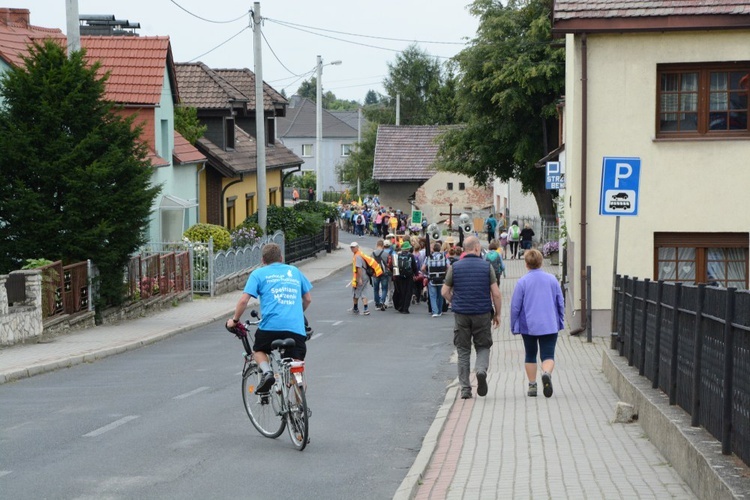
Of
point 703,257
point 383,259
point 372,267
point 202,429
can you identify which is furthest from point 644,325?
point 383,259

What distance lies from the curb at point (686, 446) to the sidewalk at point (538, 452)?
0.12 meters

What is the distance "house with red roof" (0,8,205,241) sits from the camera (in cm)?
3219

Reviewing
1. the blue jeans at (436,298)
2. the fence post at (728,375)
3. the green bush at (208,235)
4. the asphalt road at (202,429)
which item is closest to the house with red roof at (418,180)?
the green bush at (208,235)

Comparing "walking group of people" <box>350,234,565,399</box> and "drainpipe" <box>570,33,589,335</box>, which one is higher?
"drainpipe" <box>570,33,589,335</box>

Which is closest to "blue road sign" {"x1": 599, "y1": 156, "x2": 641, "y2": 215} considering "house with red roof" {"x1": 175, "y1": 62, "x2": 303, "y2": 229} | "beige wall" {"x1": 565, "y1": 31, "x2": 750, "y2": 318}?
"beige wall" {"x1": 565, "y1": 31, "x2": 750, "y2": 318}

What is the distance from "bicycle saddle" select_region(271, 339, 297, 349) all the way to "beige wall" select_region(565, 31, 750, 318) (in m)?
11.4

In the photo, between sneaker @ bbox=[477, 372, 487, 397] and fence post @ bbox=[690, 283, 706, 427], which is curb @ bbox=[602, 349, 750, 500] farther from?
sneaker @ bbox=[477, 372, 487, 397]

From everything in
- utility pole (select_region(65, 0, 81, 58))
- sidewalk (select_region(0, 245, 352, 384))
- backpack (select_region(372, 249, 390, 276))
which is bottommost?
sidewalk (select_region(0, 245, 352, 384))

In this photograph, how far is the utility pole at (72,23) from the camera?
2139 cm

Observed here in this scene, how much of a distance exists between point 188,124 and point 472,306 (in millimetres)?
29129

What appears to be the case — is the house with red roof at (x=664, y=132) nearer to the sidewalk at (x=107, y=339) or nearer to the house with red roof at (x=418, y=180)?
the sidewalk at (x=107, y=339)

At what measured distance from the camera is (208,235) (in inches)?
1302

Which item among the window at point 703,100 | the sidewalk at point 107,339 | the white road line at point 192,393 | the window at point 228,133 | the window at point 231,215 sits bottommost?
the sidewalk at point 107,339

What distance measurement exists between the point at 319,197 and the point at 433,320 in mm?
33945
